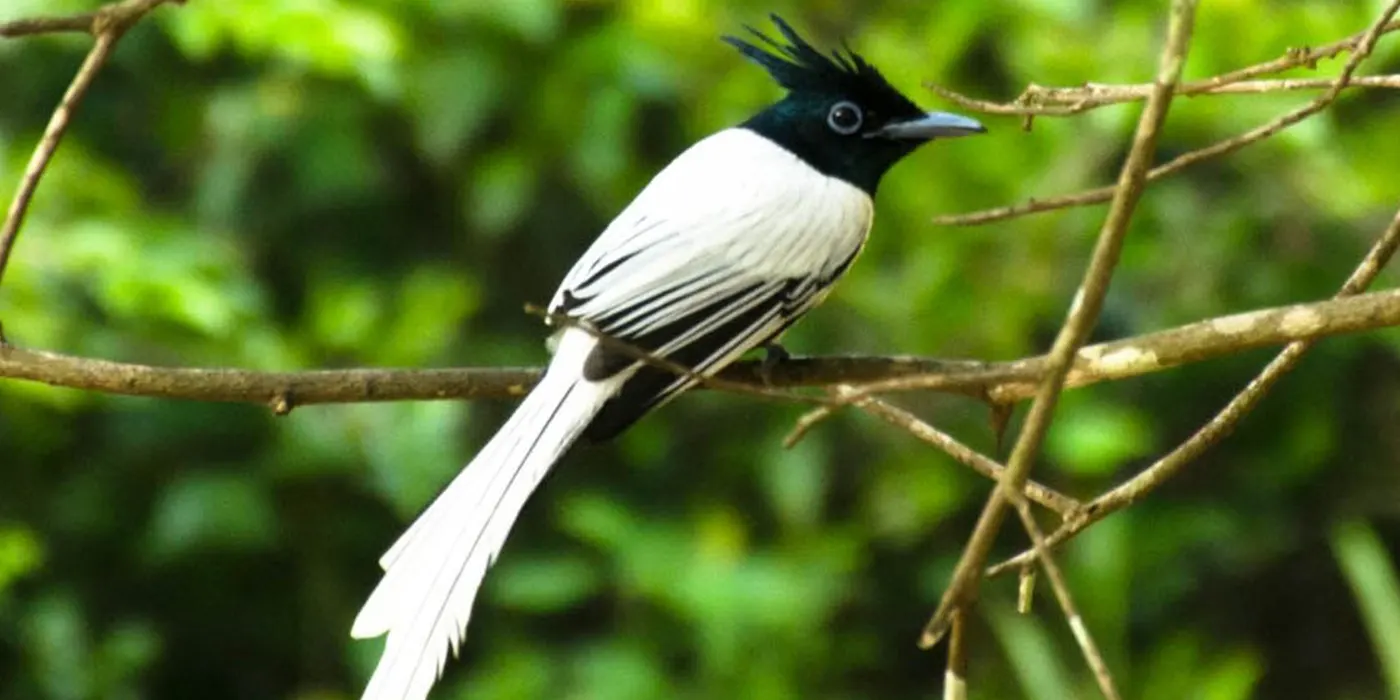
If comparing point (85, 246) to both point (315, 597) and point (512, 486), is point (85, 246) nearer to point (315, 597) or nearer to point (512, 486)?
point (315, 597)

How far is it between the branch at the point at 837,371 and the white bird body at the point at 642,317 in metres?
0.07

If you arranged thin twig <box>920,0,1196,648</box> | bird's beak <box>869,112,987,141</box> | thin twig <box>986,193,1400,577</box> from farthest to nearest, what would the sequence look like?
1. bird's beak <box>869,112,987,141</box>
2. thin twig <box>986,193,1400,577</box>
3. thin twig <box>920,0,1196,648</box>

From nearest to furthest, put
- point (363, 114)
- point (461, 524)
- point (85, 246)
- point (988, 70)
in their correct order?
point (461, 524) < point (85, 246) < point (363, 114) < point (988, 70)

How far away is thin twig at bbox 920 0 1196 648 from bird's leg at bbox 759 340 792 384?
109 cm

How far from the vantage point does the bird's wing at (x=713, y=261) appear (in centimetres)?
200

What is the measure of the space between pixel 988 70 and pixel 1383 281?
873 millimetres

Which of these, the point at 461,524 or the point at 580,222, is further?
the point at 580,222

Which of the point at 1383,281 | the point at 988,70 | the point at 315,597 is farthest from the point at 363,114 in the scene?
the point at 1383,281

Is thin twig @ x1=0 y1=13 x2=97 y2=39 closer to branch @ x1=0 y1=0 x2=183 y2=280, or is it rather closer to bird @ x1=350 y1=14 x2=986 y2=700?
branch @ x1=0 y1=0 x2=183 y2=280

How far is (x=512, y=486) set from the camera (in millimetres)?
1760

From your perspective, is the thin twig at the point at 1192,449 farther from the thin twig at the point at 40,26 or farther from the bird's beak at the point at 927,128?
the thin twig at the point at 40,26

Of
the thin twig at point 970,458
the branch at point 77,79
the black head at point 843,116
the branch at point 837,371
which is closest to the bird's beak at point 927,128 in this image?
the black head at point 843,116

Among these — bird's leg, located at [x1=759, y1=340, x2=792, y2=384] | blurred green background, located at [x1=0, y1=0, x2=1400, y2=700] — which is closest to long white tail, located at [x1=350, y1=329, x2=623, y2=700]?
bird's leg, located at [x1=759, y1=340, x2=792, y2=384]

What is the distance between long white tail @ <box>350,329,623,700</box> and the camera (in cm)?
151
